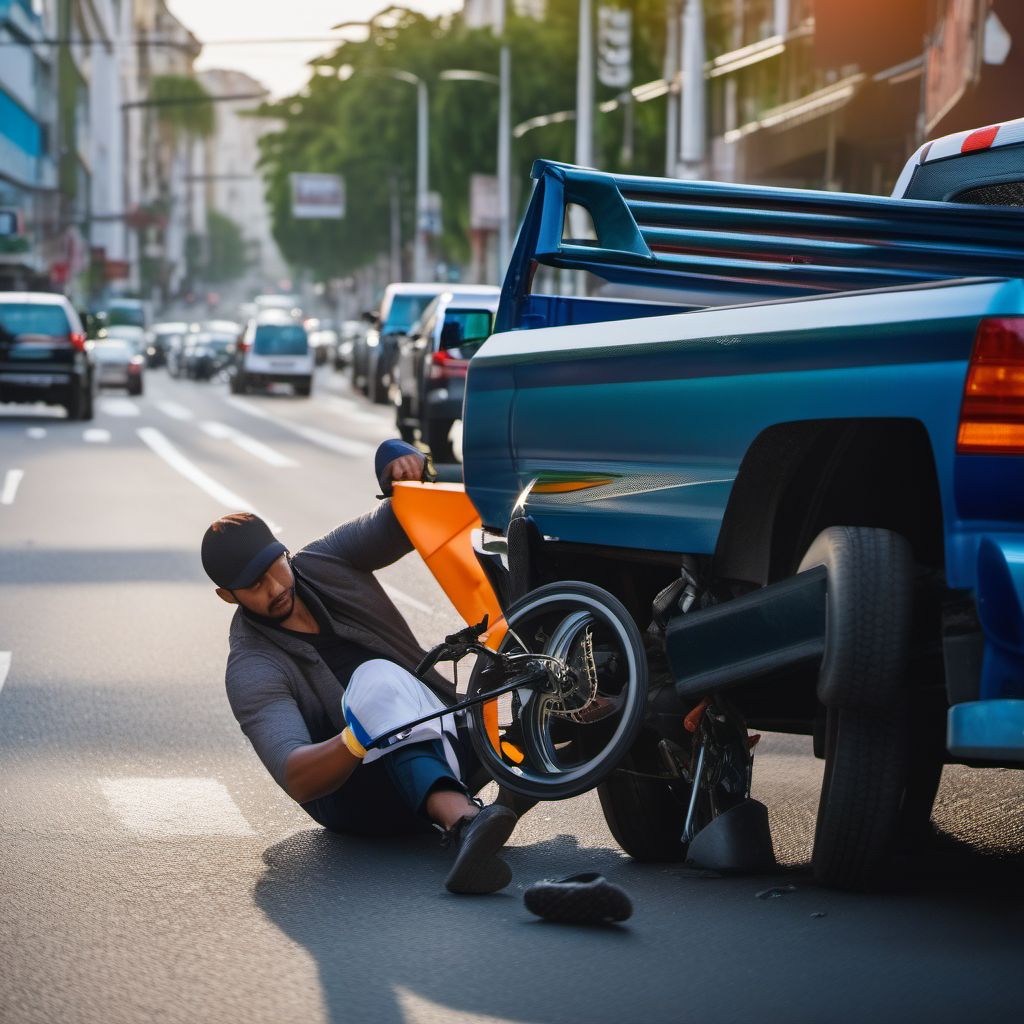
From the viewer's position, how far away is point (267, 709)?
651cm

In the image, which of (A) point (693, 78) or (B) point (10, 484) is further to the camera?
(A) point (693, 78)

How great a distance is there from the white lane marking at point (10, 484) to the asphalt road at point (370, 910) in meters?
10.4

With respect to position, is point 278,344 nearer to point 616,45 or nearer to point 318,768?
point 616,45

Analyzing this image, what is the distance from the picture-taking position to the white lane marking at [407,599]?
42.2 feet

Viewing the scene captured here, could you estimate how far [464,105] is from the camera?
2788 inches

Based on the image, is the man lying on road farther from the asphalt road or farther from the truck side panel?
the truck side panel

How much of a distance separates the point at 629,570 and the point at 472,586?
73 centimetres

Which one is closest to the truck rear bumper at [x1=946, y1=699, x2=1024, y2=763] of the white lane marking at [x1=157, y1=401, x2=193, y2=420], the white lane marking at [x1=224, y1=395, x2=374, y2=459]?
the white lane marking at [x1=224, y1=395, x2=374, y2=459]

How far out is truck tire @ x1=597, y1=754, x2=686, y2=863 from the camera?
20.7 feet

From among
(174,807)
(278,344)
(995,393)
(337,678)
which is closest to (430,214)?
(278,344)

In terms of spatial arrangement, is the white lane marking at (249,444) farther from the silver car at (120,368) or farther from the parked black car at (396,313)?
the silver car at (120,368)

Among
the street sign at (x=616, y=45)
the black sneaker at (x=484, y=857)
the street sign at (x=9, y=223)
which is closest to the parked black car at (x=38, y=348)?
the street sign at (x=616, y=45)

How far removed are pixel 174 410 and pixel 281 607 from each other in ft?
119

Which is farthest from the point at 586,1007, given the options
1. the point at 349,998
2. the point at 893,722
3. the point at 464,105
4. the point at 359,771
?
the point at 464,105
